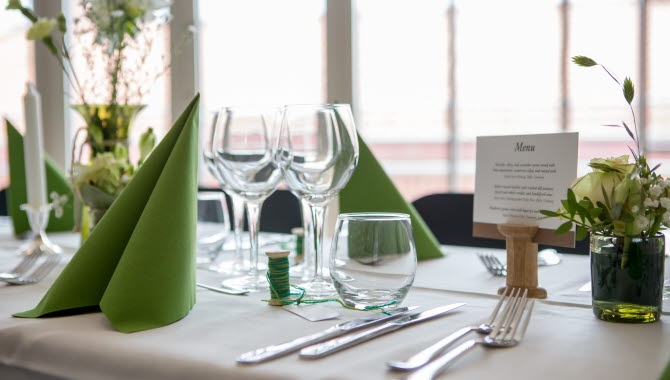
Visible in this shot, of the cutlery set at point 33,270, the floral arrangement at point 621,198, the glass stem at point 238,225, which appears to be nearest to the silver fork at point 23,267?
the cutlery set at point 33,270

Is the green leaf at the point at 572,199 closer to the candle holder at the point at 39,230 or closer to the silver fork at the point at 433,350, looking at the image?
the silver fork at the point at 433,350

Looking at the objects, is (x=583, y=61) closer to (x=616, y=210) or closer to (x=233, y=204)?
(x=616, y=210)

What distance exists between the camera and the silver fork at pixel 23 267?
3.60 feet

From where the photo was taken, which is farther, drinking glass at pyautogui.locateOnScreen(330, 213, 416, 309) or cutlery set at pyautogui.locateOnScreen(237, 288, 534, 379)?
drinking glass at pyautogui.locateOnScreen(330, 213, 416, 309)

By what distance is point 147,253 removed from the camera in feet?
2.71

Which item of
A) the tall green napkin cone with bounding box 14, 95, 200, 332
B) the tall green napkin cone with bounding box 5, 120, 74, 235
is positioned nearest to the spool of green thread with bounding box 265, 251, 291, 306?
the tall green napkin cone with bounding box 14, 95, 200, 332

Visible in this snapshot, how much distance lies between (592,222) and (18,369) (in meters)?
0.70

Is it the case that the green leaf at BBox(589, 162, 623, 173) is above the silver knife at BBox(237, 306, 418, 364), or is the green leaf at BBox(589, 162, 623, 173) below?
above

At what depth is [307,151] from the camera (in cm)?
95

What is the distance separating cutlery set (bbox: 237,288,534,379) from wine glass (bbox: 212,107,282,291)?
302mm

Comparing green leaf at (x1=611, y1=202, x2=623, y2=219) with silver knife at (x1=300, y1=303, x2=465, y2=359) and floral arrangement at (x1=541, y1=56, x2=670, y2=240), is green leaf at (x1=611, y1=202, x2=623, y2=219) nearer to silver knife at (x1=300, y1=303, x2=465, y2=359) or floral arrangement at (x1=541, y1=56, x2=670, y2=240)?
floral arrangement at (x1=541, y1=56, x2=670, y2=240)

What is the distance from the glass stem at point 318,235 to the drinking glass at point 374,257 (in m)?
0.14

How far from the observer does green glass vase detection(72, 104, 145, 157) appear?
1.40 meters

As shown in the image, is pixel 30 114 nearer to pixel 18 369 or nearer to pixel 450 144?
pixel 18 369
